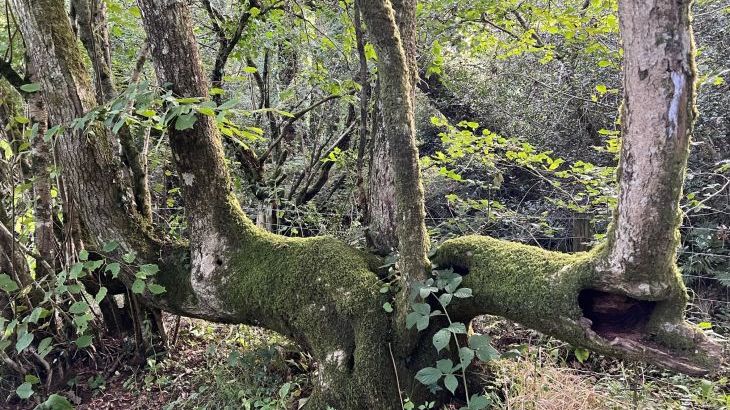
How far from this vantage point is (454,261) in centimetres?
251

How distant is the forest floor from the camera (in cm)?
238

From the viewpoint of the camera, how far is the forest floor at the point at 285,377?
238 cm

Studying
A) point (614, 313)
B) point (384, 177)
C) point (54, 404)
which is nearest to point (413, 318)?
point (614, 313)

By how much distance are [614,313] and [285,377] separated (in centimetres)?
211

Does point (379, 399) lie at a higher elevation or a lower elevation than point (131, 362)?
higher

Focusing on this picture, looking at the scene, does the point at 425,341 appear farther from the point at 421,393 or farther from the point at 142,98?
the point at 142,98

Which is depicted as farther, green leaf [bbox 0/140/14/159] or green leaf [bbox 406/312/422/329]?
green leaf [bbox 0/140/14/159]

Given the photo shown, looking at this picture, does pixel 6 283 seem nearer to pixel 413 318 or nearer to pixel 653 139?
pixel 413 318

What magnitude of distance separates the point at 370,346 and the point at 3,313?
2.82 meters

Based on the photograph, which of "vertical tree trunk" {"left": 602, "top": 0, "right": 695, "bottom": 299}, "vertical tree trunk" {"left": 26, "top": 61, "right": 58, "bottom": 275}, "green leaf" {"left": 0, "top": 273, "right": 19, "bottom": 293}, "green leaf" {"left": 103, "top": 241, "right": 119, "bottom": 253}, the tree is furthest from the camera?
"vertical tree trunk" {"left": 26, "top": 61, "right": 58, "bottom": 275}

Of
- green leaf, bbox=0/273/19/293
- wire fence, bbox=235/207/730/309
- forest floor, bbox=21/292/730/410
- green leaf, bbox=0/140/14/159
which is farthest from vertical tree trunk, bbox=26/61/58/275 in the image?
wire fence, bbox=235/207/730/309

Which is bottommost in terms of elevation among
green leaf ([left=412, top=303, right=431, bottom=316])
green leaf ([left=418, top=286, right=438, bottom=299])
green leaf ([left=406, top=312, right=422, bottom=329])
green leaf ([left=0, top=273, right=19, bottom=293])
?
green leaf ([left=406, top=312, right=422, bottom=329])

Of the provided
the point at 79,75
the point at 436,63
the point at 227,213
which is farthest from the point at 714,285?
the point at 79,75

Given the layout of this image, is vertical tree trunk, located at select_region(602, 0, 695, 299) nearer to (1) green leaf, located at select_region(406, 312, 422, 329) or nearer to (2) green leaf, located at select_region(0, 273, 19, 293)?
(1) green leaf, located at select_region(406, 312, 422, 329)
